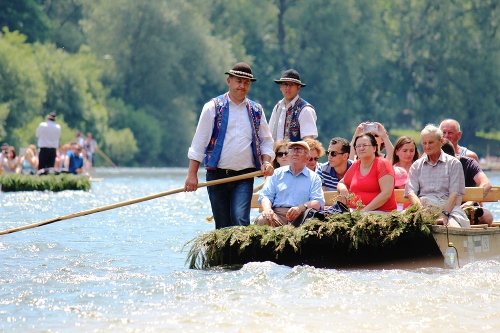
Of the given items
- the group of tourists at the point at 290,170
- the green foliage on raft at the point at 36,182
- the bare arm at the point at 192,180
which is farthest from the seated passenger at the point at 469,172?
the green foliage on raft at the point at 36,182

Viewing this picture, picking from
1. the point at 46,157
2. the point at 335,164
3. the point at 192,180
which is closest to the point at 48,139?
the point at 46,157

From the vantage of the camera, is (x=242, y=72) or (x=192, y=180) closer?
(x=192, y=180)

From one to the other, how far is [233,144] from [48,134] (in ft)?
54.4

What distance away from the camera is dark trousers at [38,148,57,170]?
89.0 feet

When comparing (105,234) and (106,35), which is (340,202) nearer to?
(105,234)

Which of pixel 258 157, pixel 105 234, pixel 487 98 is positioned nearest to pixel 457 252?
pixel 258 157

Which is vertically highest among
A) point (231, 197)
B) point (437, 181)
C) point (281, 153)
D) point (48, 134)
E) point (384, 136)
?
point (48, 134)

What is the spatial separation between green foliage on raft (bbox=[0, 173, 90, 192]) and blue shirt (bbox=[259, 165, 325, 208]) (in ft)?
51.0

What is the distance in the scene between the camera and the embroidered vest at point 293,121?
12.1 m

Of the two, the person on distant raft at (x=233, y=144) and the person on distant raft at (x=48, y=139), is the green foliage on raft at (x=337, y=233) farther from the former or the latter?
the person on distant raft at (x=48, y=139)

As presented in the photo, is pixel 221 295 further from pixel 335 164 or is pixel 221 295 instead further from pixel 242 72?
pixel 335 164

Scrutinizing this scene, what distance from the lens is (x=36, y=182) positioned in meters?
25.7

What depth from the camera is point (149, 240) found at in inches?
567

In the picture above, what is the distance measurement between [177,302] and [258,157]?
2052mm
